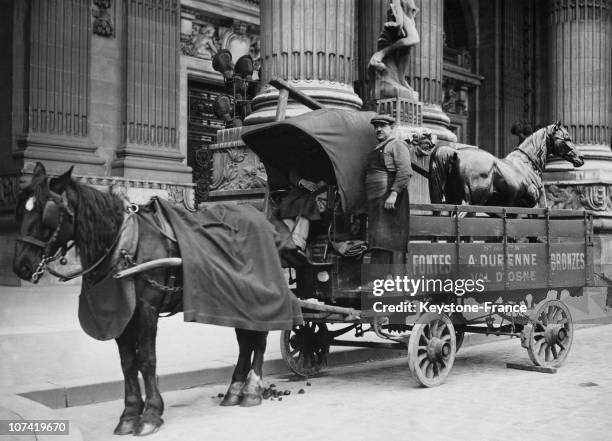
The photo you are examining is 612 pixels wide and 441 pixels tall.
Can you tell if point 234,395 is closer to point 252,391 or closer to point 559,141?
point 252,391

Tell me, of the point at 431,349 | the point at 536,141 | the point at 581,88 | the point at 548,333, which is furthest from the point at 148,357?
the point at 581,88

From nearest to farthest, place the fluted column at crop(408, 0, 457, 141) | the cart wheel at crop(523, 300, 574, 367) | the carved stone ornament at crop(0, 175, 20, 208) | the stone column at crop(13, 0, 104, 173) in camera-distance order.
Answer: the cart wheel at crop(523, 300, 574, 367)
the fluted column at crop(408, 0, 457, 141)
the carved stone ornament at crop(0, 175, 20, 208)
the stone column at crop(13, 0, 104, 173)

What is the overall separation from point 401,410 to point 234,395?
1.45 metres

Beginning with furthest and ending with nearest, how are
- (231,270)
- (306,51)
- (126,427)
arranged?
(306,51)
(231,270)
(126,427)

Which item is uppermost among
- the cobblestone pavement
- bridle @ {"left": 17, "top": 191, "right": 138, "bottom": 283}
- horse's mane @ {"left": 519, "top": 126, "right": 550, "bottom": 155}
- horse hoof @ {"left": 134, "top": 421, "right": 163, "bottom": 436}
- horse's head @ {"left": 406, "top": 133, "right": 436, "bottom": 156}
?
horse's head @ {"left": 406, "top": 133, "right": 436, "bottom": 156}

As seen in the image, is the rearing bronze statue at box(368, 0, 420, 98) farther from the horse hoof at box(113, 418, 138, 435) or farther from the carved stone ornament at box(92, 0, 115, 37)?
the horse hoof at box(113, 418, 138, 435)

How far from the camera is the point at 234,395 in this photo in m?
6.67

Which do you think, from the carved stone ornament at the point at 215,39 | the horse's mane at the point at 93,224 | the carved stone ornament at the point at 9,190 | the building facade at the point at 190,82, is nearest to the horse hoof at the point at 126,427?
the horse's mane at the point at 93,224

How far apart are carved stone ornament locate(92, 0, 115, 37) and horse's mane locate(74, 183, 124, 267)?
12.3 metres

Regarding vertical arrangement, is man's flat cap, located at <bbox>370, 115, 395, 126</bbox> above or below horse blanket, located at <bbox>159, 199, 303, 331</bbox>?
above

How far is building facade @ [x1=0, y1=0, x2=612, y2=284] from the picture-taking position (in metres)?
11.8

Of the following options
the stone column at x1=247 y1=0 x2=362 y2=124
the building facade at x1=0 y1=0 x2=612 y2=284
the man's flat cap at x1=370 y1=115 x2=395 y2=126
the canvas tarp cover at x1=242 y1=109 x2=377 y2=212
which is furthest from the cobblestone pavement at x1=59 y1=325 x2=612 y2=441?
the building facade at x1=0 y1=0 x2=612 y2=284

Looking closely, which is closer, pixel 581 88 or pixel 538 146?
pixel 538 146

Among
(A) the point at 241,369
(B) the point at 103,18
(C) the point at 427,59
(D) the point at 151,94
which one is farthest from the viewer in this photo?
(D) the point at 151,94
